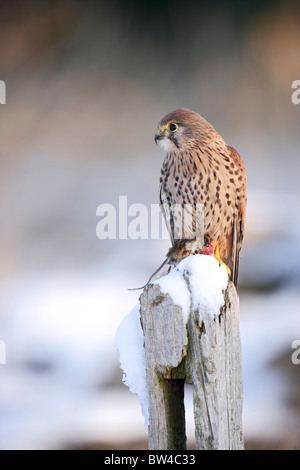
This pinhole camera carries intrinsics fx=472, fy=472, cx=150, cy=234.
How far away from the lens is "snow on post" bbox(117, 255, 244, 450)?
1.06m

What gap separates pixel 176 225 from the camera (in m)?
1.86

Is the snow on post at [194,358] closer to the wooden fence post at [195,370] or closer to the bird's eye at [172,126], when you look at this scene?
the wooden fence post at [195,370]

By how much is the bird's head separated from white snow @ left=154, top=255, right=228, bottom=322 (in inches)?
27.6

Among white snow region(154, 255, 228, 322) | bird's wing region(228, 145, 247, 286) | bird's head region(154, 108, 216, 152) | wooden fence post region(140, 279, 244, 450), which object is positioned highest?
bird's head region(154, 108, 216, 152)

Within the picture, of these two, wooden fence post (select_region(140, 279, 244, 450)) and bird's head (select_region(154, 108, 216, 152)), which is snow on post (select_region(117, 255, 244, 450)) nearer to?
wooden fence post (select_region(140, 279, 244, 450))

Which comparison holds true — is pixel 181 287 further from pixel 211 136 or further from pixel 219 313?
pixel 211 136

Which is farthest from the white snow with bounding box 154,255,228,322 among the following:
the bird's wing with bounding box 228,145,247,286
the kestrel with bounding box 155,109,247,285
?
the bird's wing with bounding box 228,145,247,286

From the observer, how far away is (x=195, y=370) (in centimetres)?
107

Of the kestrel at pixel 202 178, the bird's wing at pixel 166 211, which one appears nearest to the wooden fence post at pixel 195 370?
the kestrel at pixel 202 178

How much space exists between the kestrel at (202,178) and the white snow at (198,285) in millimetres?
546

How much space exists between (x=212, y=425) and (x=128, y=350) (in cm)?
27

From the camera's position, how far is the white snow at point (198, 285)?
3.54ft

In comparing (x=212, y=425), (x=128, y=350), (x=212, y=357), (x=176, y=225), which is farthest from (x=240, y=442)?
(x=176, y=225)

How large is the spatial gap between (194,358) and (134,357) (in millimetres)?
175
